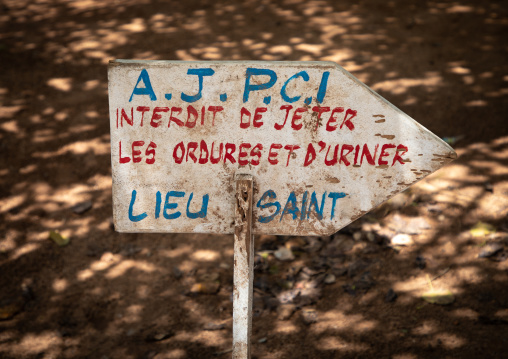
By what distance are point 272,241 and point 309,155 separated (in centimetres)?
202

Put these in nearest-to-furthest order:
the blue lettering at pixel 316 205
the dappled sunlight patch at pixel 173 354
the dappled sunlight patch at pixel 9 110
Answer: the blue lettering at pixel 316 205
the dappled sunlight patch at pixel 173 354
the dappled sunlight patch at pixel 9 110

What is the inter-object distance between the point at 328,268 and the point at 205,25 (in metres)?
3.86

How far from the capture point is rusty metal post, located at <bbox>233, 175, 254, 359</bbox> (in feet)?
5.34

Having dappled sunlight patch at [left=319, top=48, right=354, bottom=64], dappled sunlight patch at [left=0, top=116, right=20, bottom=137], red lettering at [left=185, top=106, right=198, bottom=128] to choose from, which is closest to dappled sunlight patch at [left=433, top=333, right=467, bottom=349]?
red lettering at [left=185, top=106, right=198, bottom=128]

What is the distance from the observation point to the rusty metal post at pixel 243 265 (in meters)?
1.63

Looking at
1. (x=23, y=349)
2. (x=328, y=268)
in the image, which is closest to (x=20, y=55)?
(x=23, y=349)

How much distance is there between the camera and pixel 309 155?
1.65 meters

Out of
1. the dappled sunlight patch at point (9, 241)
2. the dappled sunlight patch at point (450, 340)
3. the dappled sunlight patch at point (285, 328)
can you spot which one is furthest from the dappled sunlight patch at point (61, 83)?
the dappled sunlight patch at point (450, 340)

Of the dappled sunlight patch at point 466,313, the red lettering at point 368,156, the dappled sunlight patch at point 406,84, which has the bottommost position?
the dappled sunlight patch at point 466,313

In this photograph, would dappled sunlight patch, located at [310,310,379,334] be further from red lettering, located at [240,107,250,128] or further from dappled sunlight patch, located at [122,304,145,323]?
red lettering, located at [240,107,250,128]

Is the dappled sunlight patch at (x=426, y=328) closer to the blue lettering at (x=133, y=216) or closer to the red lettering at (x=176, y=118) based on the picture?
the blue lettering at (x=133, y=216)

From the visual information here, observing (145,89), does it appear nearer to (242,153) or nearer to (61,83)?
(242,153)

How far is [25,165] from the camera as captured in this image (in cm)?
414

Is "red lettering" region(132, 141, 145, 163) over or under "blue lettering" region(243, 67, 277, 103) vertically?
under
